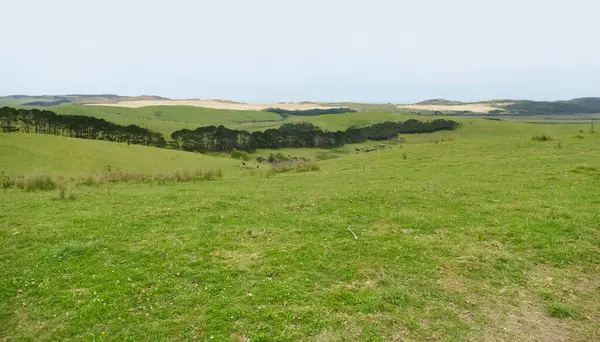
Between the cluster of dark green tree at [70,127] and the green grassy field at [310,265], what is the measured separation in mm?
63760

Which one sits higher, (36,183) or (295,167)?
(295,167)

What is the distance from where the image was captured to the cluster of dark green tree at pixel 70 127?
7069 centimetres

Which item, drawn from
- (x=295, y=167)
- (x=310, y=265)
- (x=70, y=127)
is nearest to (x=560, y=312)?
(x=310, y=265)

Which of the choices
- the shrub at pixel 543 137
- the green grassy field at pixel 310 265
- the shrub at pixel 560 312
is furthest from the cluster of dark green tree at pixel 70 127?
the shrub at pixel 560 312

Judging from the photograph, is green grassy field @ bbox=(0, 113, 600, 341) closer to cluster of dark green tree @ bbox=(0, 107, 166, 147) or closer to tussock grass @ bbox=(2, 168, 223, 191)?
tussock grass @ bbox=(2, 168, 223, 191)

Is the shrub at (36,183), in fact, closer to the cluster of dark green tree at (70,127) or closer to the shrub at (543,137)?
the shrub at (543,137)

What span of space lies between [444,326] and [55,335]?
697 cm

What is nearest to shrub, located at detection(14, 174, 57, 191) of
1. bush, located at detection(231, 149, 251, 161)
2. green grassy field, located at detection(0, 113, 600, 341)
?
green grassy field, located at detection(0, 113, 600, 341)

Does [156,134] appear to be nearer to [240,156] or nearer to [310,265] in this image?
[240,156]

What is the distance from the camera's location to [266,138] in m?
88.1

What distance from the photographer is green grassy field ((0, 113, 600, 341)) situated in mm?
7254

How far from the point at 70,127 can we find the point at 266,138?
127 feet

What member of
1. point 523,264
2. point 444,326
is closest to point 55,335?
point 444,326

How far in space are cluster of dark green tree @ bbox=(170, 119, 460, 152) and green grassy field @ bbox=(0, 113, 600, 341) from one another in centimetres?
6440
